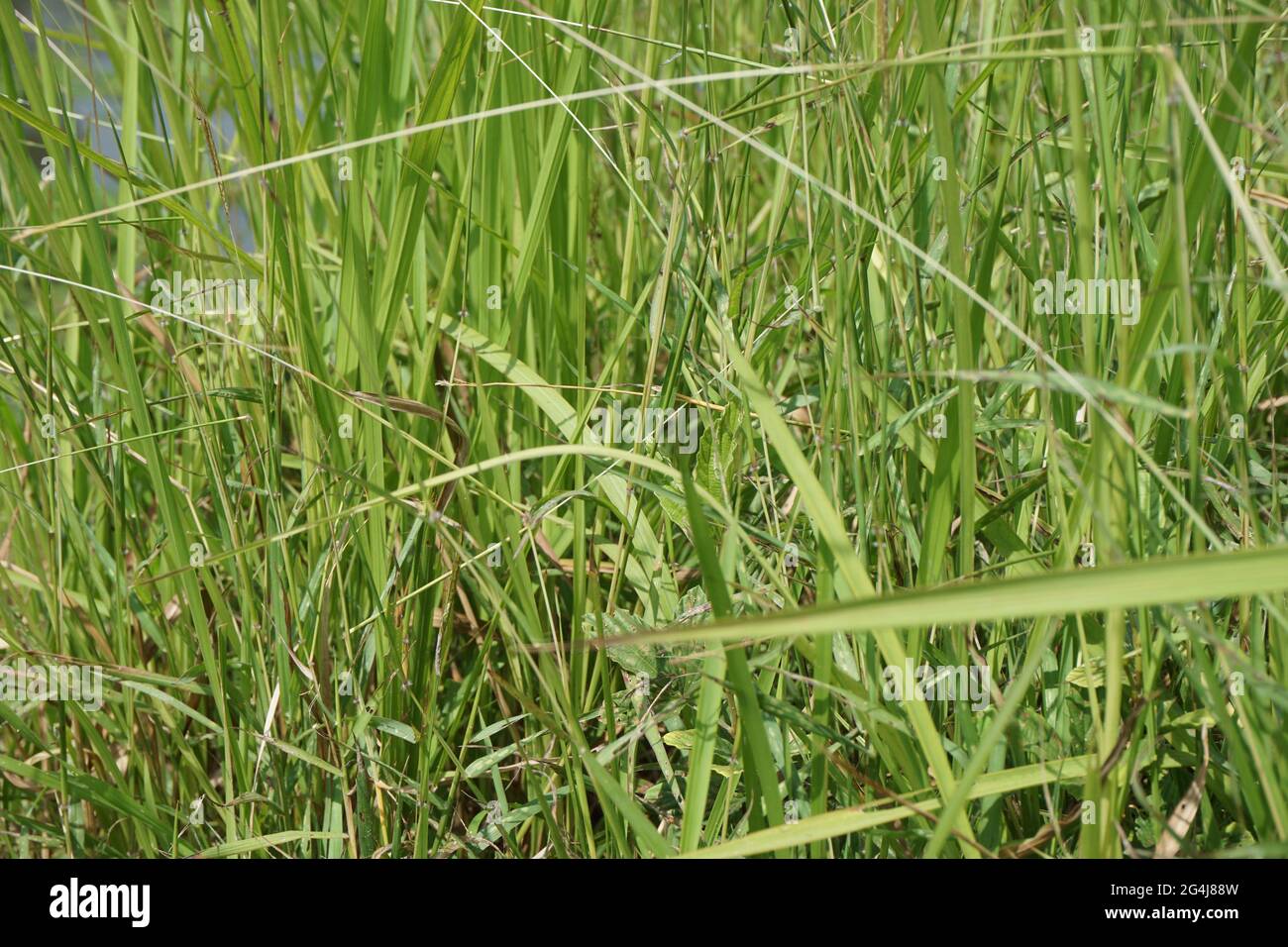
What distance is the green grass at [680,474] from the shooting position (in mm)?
853

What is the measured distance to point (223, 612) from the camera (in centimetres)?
114

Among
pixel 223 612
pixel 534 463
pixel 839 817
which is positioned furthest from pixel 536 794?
pixel 534 463

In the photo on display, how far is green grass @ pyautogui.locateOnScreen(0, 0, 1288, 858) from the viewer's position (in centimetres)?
85

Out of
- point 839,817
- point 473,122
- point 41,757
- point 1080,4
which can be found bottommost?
point 41,757

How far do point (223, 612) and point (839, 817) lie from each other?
74 centimetres

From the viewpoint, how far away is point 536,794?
97 cm

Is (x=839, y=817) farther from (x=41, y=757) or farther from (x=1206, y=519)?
(x=41, y=757)

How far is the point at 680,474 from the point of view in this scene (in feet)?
2.65
